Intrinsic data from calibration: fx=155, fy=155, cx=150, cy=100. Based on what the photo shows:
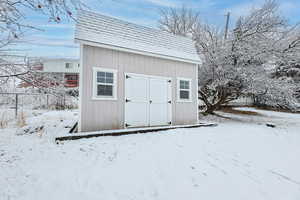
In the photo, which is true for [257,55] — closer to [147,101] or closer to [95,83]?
[147,101]

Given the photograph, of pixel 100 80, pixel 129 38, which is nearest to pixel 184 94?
pixel 129 38

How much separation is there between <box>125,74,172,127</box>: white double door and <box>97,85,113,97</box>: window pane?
1.85ft

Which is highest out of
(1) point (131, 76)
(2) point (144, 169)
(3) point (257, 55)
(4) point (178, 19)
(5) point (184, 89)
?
(4) point (178, 19)

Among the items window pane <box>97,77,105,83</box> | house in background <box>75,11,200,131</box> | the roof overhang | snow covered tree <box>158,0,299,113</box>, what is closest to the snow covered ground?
house in background <box>75,11,200,131</box>

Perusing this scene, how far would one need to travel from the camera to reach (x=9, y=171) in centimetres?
243

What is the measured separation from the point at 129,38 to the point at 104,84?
205 centimetres

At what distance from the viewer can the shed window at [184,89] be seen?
6.65m

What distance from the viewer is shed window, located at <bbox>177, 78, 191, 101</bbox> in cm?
665

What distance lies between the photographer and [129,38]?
5.78m

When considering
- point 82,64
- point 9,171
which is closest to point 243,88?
point 82,64

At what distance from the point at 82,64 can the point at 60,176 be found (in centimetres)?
337

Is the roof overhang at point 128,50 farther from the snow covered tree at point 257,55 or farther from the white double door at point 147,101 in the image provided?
the snow covered tree at point 257,55

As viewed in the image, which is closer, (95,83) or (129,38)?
(95,83)

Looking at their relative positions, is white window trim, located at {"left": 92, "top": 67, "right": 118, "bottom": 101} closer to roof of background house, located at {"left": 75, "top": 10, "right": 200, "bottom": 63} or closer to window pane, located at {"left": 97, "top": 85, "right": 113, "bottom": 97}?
window pane, located at {"left": 97, "top": 85, "right": 113, "bottom": 97}
